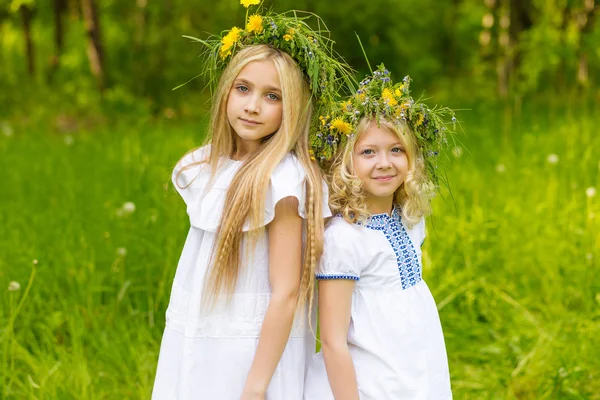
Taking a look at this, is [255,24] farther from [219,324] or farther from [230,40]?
[219,324]

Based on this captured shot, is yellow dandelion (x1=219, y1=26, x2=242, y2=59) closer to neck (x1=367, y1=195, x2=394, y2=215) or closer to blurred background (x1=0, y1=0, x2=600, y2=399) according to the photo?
neck (x1=367, y1=195, x2=394, y2=215)

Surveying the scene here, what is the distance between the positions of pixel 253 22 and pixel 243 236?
520mm

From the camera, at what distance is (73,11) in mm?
15141

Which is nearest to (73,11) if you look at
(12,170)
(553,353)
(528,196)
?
(12,170)

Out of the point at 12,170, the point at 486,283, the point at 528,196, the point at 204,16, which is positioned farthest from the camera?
the point at 204,16

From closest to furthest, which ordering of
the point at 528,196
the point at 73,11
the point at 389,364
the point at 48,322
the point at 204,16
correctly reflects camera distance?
the point at 389,364 < the point at 48,322 < the point at 528,196 < the point at 204,16 < the point at 73,11

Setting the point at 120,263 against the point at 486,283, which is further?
the point at 486,283

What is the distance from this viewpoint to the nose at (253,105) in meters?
1.68

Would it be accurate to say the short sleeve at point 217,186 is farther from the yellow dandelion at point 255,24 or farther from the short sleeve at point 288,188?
the yellow dandelion at point 255,24

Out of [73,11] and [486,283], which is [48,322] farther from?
[73,11]

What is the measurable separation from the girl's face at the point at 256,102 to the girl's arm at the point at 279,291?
0.19 metres

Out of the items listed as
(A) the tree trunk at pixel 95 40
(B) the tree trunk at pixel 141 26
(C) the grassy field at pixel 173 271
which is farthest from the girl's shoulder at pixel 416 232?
(B) the tree trunk at pixel 141 26

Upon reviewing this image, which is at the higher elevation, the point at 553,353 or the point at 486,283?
the point at 486,283

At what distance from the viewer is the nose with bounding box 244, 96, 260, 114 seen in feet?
5.52
